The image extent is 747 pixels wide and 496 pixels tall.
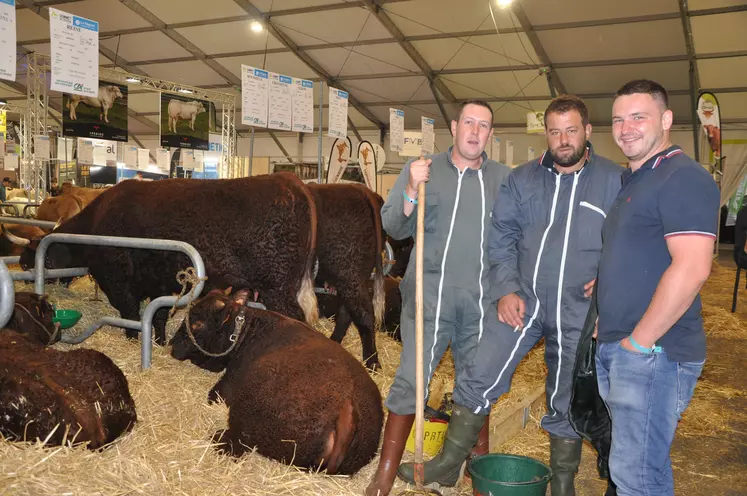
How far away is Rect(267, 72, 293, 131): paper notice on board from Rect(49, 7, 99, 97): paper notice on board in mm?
1822

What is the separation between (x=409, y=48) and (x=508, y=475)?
17.2m

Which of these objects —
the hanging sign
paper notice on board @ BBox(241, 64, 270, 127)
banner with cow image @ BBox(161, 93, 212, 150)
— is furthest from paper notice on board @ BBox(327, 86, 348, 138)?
the hanging sign

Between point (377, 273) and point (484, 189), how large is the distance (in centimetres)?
278

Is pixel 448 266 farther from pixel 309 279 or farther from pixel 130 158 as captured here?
pixel 130 158

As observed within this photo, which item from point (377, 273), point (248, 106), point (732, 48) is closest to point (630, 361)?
point (377, 273)

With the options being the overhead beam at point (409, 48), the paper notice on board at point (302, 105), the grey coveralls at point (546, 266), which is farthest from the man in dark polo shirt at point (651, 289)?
the overhead beam at point (409, 48)

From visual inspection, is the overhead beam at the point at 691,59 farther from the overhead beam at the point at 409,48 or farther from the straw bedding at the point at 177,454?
the straw bedding at the point at 177,454

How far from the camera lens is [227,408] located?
3.83m

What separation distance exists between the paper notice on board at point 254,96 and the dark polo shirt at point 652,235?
460 cm

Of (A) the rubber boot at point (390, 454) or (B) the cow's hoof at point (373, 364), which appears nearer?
(A) the rubber boot at point (390, 454)

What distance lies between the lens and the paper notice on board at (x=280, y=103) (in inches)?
271

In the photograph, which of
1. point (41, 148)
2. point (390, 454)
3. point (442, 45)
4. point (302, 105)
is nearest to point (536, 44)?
point (442, 45)

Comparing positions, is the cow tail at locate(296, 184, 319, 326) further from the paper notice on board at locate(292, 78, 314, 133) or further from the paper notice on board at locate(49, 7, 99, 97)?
the paper notice on board at locate(49, 7, 99, 97)

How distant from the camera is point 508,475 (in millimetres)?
3377
